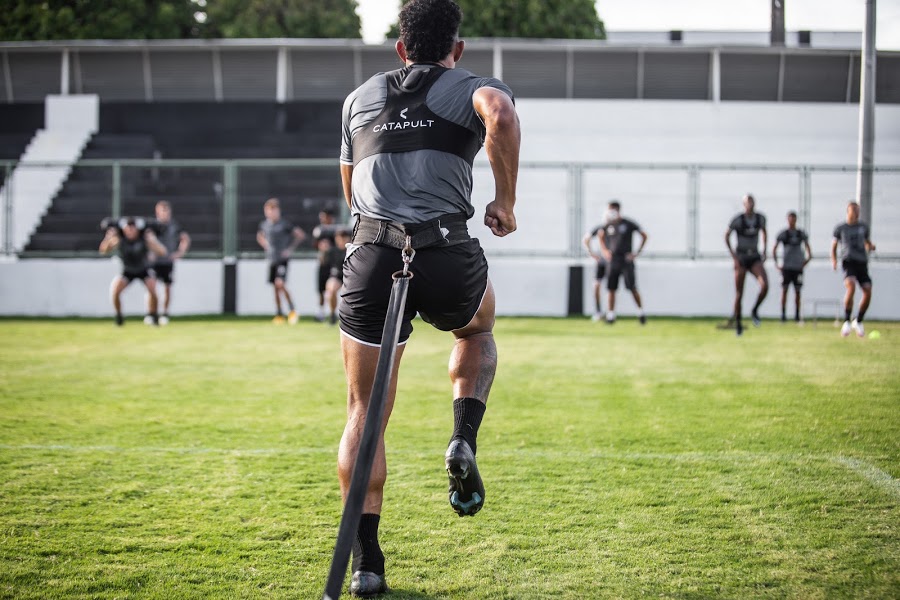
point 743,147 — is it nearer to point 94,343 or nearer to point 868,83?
point 868,83

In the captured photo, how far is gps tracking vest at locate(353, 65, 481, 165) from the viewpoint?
3436 mm

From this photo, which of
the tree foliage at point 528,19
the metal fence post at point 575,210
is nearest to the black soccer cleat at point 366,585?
the metal fence post at point 575,210

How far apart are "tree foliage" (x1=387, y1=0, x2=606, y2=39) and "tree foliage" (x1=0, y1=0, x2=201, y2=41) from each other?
10.1 m

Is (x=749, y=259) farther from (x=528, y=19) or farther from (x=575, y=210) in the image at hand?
(x=528, y=19)

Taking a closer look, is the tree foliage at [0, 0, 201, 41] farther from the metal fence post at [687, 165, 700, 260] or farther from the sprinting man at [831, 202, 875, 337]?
the sprinting man at [831, 202, 875, 337]

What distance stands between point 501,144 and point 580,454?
290cm

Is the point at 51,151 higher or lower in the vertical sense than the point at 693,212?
higher

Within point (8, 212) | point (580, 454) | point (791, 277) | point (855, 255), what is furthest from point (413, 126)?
point (8, 212)

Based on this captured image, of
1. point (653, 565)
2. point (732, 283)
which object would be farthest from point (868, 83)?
point (653, 565)

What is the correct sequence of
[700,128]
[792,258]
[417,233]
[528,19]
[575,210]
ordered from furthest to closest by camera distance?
1. [528,19]
2. [700,128]
3. [575,210]
4. [792,258]
5. [417,233]

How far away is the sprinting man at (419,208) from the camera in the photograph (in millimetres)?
3389

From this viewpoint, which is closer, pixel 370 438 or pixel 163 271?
pixel 370 438

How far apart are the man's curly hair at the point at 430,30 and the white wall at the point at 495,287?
53.0 feet

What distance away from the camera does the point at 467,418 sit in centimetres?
357
